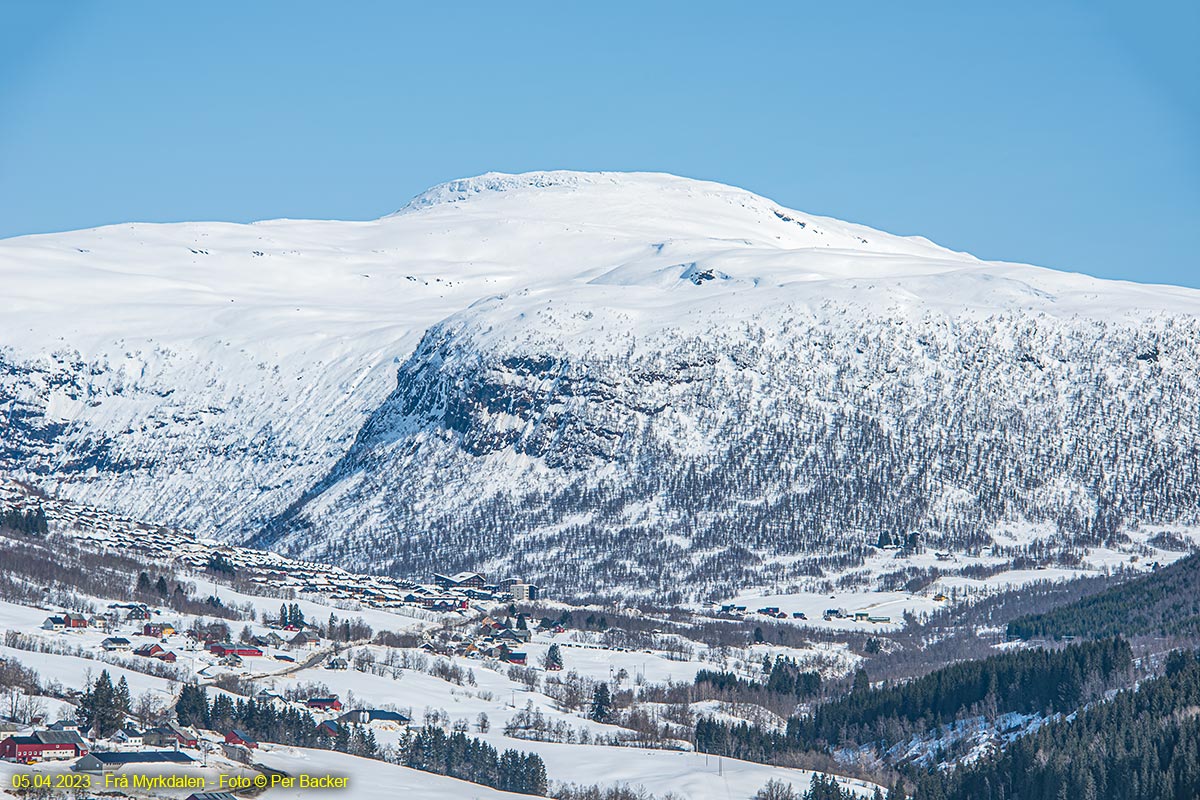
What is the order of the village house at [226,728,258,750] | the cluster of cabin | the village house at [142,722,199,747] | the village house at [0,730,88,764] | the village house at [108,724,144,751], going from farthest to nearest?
the village house at [226,728,258,750] < the village house at [142,722,199,747] < the village house at [108,724,144,751] < the village house at [0,730,88,764] < the cluster of cabin

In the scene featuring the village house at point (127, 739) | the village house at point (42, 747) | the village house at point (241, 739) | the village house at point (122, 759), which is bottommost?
the village house at point (241, 739)

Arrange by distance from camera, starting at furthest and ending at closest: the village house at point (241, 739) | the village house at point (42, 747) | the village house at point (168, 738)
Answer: the village house at point (241, 739) → the village house at point (168, 738) → the village house at point (42, 747)

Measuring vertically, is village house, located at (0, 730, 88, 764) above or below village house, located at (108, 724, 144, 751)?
above

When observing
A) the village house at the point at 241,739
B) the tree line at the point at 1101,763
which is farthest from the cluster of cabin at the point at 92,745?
the tree line at the point at 1101,763

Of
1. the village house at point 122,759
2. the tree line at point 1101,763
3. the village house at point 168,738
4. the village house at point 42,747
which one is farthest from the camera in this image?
the tree line at point 1101,763

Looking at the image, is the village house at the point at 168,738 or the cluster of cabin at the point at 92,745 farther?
the village house at the point at 168,738

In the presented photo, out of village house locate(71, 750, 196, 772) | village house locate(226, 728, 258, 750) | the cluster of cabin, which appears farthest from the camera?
village house locate(226, 728, 258, 750)

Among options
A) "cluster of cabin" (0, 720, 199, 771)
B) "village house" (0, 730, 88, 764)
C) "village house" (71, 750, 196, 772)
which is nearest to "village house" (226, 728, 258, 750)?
"cluster of cabin" (0, 720, 199, 771)

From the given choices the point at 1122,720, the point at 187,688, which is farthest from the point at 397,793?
the point at 1122,720

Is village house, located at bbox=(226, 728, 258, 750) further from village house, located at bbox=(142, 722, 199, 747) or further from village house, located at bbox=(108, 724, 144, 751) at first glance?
village house, located at bbox=(108, 724, 144, 751)

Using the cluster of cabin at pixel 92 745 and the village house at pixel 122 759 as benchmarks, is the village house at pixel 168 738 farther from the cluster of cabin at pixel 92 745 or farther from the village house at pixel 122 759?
the village house at pixel 122 759

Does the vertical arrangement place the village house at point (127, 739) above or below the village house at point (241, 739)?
above

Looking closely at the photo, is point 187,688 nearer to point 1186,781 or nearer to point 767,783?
point 767,783
